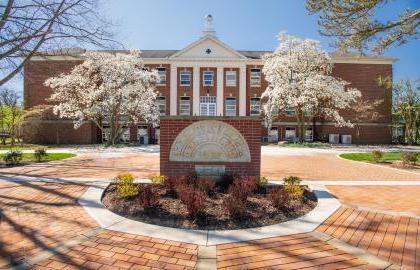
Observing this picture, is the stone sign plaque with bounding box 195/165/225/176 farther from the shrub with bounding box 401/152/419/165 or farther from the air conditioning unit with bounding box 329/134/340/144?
the air conditioning unit with bounding box 329/134/340/144

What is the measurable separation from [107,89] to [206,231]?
26.4m

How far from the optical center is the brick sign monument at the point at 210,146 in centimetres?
836

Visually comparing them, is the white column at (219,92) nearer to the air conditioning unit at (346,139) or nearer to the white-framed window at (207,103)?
the white-framed window at (207,103)

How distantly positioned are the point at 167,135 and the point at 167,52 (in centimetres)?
3753

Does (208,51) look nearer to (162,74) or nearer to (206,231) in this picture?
(162,74)

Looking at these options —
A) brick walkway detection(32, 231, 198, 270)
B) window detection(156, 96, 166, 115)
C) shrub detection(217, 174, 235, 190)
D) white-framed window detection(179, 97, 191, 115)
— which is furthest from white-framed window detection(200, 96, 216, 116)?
brick walkway detection(32, 231, 198, 270)

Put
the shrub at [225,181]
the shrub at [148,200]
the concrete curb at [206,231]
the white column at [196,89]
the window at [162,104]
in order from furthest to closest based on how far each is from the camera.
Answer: the window at [162,104] → the white column at [196,89] → the shrub at [225,181] → the shrub at [148,200] → the concrete curb at [206,231]

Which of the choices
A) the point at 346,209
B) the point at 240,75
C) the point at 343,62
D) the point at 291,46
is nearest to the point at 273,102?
the point at 291,46

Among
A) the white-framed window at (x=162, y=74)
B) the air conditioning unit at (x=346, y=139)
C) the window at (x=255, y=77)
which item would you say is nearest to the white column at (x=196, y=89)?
the white-framed window at (x=162, y=74)

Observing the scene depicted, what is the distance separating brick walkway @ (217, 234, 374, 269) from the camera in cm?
385

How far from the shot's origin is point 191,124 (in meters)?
8.36

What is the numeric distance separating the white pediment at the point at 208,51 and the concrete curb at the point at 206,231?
35082 mm

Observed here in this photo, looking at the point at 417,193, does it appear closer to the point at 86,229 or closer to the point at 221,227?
the point at 221,227

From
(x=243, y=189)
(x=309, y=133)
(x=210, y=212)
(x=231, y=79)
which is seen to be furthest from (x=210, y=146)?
(x=309, y=133)
